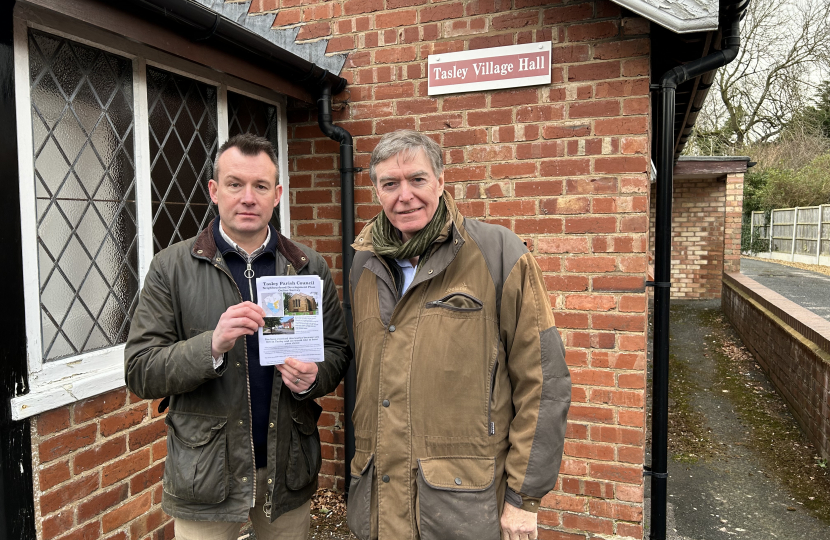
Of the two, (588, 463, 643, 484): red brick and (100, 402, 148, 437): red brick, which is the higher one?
(100, 402, 148, 437): red brick

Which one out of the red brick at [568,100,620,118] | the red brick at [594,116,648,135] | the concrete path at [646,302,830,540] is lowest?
the concrete path at [646,302,830,540]

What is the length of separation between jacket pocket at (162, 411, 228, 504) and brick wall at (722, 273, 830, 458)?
516 cm

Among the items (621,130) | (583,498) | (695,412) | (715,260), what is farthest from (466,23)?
(715,260)

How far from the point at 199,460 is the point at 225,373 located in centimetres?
31

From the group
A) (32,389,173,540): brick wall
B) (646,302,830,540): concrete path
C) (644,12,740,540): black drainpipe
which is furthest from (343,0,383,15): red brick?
(646,302,830,540): concrete path

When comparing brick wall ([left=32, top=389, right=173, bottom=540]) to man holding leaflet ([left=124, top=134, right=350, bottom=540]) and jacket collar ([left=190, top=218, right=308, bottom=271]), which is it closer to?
man holding leaflet ([left=124, top=134, right=350, bottom=540])

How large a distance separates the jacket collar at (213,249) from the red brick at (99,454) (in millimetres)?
1318

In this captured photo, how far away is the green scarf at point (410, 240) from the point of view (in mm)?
1937

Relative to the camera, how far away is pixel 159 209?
3.05m

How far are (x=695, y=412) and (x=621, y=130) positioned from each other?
4.54m

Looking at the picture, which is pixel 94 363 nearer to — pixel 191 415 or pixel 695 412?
pixel 191 415

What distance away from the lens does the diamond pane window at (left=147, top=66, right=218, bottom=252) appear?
3.02 meters

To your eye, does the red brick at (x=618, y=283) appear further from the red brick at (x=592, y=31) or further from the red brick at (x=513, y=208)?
the red brick at (x=592, y=31)

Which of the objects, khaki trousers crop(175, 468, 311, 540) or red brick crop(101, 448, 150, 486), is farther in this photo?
red brick crop(101, 448, 150, 486)
